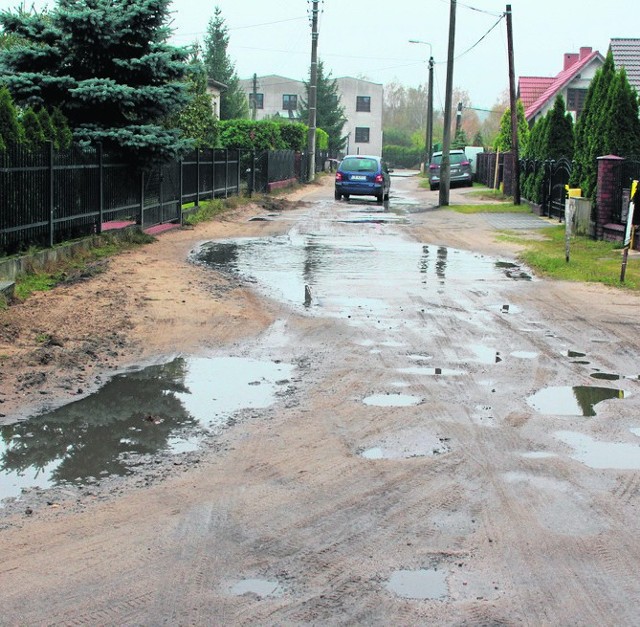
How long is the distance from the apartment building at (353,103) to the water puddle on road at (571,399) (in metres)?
102

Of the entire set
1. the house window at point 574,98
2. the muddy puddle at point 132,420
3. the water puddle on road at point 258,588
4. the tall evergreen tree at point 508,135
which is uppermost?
the house window at point 574,98

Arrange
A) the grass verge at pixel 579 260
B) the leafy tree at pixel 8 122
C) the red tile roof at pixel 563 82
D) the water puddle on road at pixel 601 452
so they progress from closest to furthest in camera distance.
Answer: the water puddle on road at pixel 601 452, the leafy tree at pixel 8 122, the grass verge at pixel 579 260, the red tile roof at pixel 563 82

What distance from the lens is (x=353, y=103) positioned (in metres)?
109

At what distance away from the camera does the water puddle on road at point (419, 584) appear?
4.09 m

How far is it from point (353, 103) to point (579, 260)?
312ft

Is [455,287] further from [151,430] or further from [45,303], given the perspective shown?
[151,430]

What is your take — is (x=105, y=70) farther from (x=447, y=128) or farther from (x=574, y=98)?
(x=574, y=98)

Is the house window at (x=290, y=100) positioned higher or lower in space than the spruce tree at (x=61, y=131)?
higher

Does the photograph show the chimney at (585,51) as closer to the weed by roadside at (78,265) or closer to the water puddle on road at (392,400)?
the weed by roadside at (78,265)

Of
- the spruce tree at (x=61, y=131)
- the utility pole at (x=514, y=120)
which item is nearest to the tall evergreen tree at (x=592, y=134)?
the utility pole at (x=514, y=120)

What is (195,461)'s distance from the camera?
5.88 m

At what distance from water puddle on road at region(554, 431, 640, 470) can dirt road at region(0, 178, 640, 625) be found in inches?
0.9

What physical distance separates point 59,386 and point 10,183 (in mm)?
6343

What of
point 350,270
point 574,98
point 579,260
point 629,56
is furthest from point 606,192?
point 574,98
